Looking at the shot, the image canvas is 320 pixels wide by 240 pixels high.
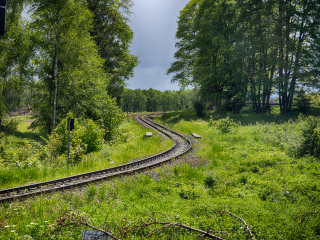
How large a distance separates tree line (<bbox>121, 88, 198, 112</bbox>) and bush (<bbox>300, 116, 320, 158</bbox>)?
80336 millimetres

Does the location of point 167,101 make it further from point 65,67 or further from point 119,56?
point 65,67

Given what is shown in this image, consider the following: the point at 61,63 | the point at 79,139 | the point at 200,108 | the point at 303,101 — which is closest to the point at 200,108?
the point at 200,108

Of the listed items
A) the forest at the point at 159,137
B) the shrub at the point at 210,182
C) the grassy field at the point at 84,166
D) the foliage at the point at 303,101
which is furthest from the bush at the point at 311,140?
the foliage at the point at 303,101

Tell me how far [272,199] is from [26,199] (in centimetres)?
809

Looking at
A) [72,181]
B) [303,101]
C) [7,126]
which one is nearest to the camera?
[72,181]

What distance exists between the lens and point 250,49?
90.8 feet

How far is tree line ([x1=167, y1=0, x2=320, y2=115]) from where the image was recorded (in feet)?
82.9

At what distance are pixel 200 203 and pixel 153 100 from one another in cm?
9648

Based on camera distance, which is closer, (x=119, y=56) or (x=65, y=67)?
(x=65, y=67)

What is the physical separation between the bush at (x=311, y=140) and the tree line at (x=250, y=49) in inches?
698

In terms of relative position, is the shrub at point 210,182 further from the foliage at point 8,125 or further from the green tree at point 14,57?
the foliage at point 8,125

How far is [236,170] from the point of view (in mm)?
9406

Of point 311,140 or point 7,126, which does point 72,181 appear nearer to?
point 311,140

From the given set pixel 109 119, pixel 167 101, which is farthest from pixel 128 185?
pixel 167 101
